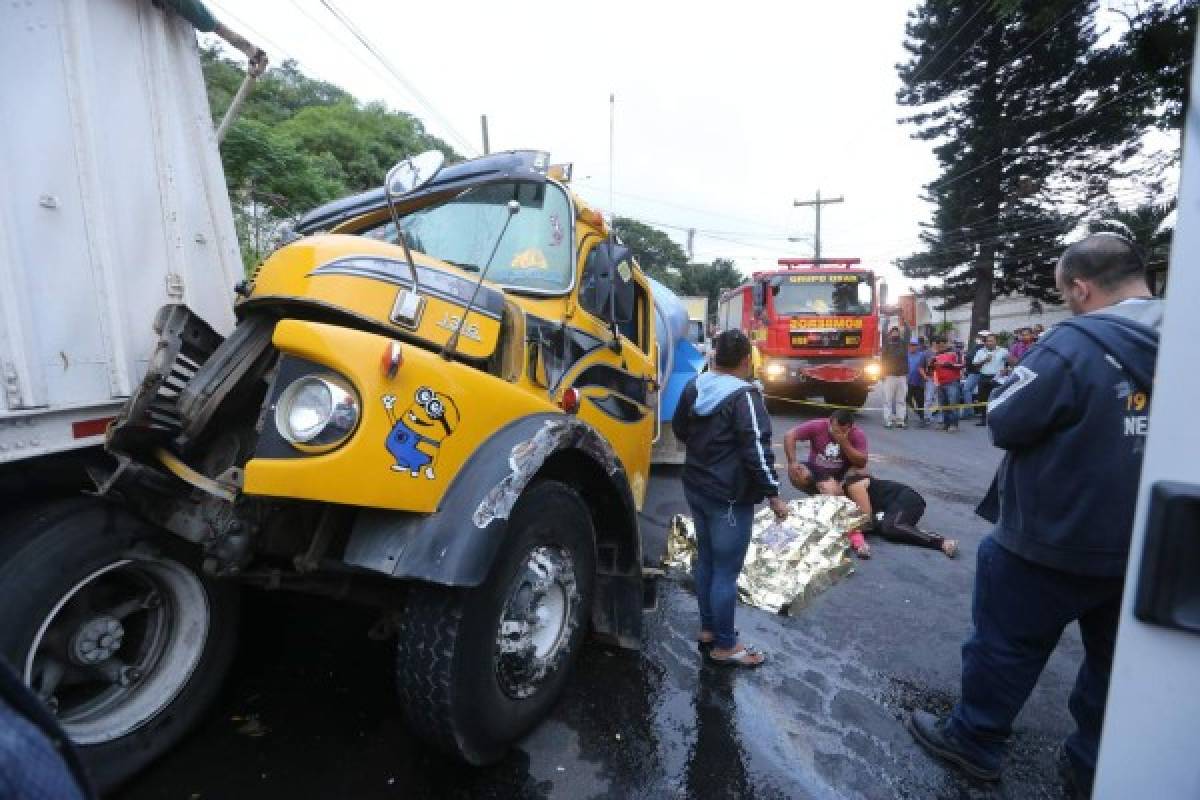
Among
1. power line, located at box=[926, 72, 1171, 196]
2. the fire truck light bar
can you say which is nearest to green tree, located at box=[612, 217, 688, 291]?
power line, located at box=[926, 72, 1171, 196]

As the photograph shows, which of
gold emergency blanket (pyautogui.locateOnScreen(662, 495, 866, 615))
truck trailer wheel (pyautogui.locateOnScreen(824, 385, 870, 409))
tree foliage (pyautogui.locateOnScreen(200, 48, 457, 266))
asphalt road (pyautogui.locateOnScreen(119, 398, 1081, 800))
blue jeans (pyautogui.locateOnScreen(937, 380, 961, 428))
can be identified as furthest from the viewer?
truck trailer wheel (pyautogui.locateOnScreen(824, 385, 870, 409))

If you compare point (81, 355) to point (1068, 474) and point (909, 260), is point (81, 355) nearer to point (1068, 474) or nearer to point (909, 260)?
point (1068, 474)

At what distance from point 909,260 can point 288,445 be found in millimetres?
31304

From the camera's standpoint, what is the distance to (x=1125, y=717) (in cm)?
85

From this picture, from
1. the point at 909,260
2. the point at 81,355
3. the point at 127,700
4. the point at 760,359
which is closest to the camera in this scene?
the point at 81,355

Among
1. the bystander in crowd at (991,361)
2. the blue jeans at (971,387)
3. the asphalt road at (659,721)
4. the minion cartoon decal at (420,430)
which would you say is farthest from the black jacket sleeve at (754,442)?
the blue jeans at (971,387)

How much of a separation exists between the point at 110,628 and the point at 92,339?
0.92 metres

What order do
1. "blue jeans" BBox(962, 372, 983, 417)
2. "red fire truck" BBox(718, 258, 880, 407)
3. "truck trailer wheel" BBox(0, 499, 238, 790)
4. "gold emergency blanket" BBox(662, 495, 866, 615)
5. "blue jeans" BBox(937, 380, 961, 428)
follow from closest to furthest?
"truck trailer wheel" BBox(0, 499, 238, 790), "gold emergency blanket" BBox(662, 495, 866, 615), "blue jeans" BBox(937, 380, 961, 428), "blue jeans" BBox(962, 372, 983, 417), "red fire truck" BBox(718, 258, 880, 407)

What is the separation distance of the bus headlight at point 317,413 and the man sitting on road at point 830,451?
12.1 feet

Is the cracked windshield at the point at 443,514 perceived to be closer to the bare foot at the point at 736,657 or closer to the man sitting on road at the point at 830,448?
the bare foot at the point at 736,657

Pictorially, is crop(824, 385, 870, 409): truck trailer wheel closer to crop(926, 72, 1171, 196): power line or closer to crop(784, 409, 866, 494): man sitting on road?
crop(784, 409, 866, 494): man sitting on road

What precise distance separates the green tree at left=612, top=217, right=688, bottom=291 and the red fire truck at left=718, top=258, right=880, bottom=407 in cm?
4518

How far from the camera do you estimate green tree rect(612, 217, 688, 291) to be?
192 ft

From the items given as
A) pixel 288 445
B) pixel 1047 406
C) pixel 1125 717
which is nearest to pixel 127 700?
pixel 288 445
